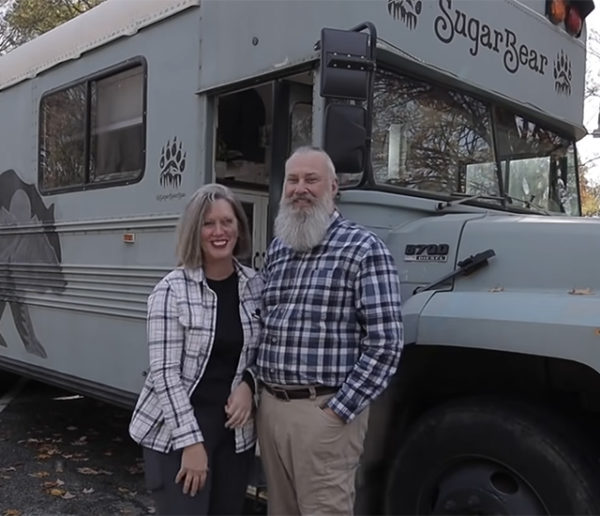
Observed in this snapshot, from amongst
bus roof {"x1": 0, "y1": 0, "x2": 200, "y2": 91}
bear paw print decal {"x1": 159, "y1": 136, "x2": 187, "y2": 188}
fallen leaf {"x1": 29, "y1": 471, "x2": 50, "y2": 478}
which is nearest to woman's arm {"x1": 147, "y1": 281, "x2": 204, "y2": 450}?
bear paw print decal {"x1": 159, "y1": 136, "x2": 187, "y2": 188}

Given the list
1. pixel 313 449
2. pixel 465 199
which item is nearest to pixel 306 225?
pixel 313 449

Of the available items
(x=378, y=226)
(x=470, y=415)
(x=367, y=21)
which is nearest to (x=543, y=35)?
(x=367, y=21)

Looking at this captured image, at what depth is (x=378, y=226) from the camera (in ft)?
10.5

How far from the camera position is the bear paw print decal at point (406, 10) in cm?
330

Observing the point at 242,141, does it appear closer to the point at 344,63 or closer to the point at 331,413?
the point at 344,63

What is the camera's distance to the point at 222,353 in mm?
2453

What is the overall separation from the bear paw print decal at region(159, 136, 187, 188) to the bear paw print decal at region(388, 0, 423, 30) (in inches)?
51.5

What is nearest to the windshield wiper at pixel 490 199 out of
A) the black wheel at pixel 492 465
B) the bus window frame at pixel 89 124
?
the black wheel at pixel 492 465

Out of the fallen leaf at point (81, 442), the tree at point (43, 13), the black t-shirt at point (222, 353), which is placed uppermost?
the tree at point (43, 13)

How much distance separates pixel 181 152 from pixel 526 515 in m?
2.44

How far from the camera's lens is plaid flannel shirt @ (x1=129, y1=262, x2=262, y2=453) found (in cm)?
234

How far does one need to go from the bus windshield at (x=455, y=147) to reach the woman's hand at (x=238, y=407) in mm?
1251

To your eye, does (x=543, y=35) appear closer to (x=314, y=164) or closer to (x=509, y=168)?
(x=509, y=168)

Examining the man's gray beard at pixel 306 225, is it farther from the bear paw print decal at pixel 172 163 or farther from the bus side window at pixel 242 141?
the bus side window at pixel 242 141
